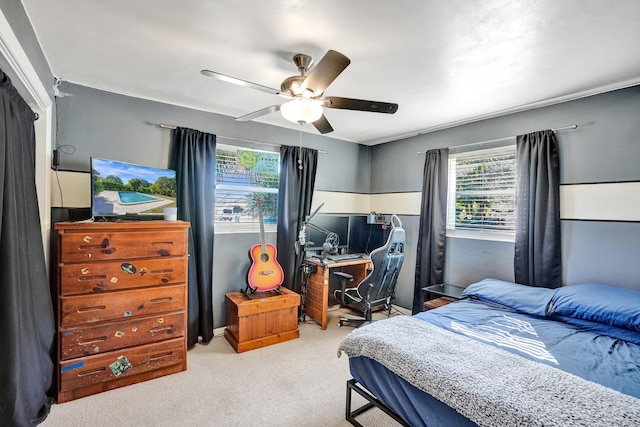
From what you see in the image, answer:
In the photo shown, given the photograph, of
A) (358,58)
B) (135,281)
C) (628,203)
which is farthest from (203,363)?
(628,203)

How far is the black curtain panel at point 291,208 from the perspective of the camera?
11.9 feet

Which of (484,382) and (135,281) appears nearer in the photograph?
(484,382)

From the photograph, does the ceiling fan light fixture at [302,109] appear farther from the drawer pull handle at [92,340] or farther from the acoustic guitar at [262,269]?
the drawer pull handle at [92,340]

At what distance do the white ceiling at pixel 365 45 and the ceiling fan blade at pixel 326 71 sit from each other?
24cm

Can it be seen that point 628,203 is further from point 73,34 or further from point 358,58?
point 73,34

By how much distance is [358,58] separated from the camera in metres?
2.02

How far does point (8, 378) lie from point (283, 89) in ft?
7.49

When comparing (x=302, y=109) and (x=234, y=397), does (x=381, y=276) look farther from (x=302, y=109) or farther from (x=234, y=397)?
(x=302, y=109)

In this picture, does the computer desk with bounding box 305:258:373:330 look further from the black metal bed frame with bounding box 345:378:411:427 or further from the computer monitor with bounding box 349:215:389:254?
the black metal bed frame with bounding box 345:378:411:427

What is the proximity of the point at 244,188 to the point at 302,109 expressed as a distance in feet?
6.02

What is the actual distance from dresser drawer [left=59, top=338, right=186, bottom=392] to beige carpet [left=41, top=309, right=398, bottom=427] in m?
0.12

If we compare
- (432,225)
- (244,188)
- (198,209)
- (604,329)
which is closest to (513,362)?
(604,329)

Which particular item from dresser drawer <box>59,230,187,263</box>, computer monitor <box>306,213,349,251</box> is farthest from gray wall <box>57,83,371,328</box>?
dresser drawer <box>59,230,187,263</box>

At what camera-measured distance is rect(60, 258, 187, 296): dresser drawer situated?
209cm
